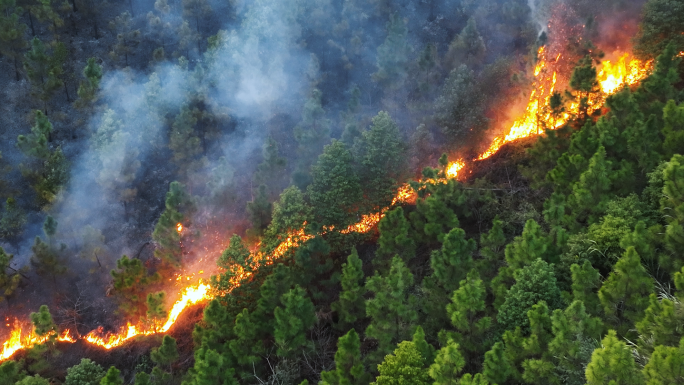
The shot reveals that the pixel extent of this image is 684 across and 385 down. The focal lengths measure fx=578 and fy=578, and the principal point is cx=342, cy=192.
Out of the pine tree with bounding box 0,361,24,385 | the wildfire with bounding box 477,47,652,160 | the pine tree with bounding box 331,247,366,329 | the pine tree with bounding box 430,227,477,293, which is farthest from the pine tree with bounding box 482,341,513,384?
the pine tree with bounding box 0,361,24,385

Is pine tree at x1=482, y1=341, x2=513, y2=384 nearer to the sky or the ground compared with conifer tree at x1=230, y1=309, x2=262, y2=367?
nearer to the ground

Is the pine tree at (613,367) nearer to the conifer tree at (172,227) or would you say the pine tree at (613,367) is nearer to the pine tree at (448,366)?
the pine tree at (448,366)

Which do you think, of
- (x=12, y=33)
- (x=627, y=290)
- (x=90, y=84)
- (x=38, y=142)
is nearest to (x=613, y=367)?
(x=627, y=290)

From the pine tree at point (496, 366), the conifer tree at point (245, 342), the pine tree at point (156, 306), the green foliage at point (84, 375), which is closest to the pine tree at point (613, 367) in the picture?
the pine tree at point (496, 366)

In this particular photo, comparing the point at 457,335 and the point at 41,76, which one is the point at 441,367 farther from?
the point at 41,76

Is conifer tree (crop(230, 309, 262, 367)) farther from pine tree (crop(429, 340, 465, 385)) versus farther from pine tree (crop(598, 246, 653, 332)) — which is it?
pine tree (crop(598, 246, 653, 332))

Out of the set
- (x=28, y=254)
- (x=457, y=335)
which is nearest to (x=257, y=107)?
(x=28, y=254)

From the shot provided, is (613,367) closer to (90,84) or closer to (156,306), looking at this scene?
(156,306)
